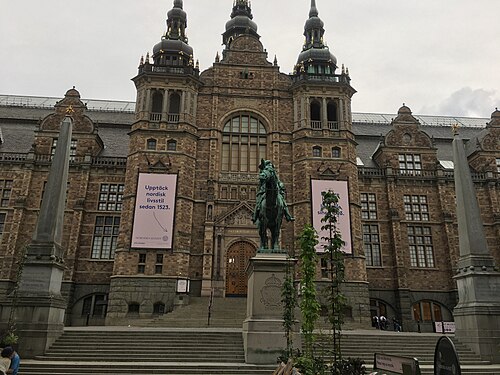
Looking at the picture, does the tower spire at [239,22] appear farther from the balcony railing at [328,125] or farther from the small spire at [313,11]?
the balcony railing at [328,125]

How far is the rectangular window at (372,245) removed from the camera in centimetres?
2928

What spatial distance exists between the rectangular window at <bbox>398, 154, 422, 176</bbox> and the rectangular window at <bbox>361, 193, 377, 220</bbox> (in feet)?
11.7

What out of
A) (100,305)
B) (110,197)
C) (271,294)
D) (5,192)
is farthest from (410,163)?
(5,192)

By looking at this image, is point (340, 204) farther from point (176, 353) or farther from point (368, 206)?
point (176, 353)

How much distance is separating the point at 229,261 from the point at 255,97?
12828 mm

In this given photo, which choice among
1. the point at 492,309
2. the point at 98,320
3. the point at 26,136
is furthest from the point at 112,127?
the point at 492,309

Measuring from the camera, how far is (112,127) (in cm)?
3612

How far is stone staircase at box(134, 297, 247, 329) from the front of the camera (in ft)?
70.8

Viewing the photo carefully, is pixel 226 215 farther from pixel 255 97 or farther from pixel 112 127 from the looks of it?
pixel 112 127

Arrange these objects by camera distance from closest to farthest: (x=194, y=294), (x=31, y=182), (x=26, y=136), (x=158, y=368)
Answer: (x=158, y=368)
(x=194, y=294)
(x=31, y=182)
(x=26, y=136)

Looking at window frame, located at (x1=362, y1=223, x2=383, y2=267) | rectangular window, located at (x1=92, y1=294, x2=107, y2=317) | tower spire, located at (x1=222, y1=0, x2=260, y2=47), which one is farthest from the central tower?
window frame, located at (x1=362, y1=223, x2=383, y2=267)

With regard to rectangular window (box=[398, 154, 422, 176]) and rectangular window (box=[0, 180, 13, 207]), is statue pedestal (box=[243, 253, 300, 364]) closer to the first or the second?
rectangular window (box=[398, 154, 422, 176])

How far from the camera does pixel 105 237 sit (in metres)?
28.3

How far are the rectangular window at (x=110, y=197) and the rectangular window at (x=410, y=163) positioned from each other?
21956mm
